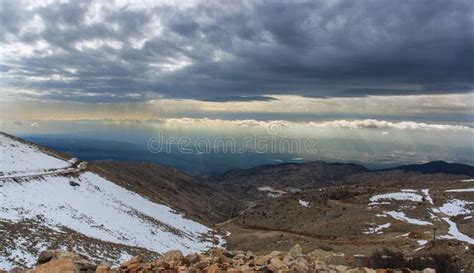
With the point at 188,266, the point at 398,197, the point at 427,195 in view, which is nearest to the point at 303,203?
the point at 398,197

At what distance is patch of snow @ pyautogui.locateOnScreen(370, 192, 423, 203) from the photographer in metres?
81.8

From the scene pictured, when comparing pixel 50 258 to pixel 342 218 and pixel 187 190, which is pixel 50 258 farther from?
pixel 187 190

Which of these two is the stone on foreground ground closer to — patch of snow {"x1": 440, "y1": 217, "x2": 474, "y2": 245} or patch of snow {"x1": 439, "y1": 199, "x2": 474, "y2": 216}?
patch of snow {"x1": 440, "y1": 217, "x2": 474, "y2": 245}

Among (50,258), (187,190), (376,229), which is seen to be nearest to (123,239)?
(50,258)

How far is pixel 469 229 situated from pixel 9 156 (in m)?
59.6

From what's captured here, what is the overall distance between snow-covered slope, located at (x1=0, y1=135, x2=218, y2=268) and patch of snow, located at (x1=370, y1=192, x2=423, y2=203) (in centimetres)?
3713

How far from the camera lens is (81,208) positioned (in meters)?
45.5

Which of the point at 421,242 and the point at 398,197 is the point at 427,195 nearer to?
the point at 398,197

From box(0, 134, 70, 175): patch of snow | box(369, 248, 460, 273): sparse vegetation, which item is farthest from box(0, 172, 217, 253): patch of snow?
box(369, 248, 460, 273): sparse vegetation

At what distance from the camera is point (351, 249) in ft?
136

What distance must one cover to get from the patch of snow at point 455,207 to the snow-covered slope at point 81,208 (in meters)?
38.8

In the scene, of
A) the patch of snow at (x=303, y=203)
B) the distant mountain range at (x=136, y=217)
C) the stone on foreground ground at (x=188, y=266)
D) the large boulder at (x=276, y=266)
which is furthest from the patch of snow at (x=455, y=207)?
the large boulder at (x=276, y=266)

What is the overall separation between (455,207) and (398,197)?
39.4ft

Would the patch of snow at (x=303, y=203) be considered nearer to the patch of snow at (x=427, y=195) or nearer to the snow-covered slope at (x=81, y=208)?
the patch of snow at (x=427, y=195)
